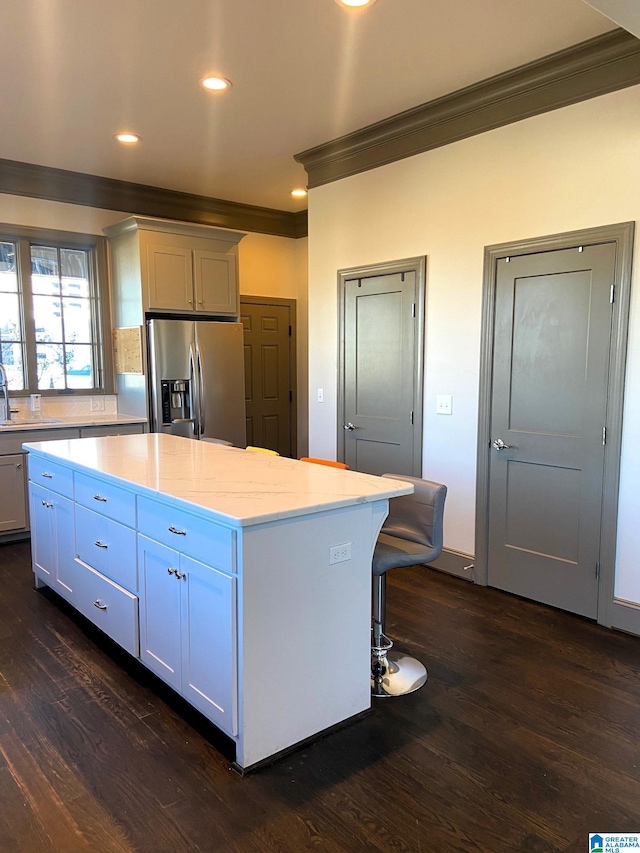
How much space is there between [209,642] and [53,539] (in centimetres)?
171

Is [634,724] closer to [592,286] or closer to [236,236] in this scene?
[592,286]

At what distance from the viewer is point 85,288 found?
5.37 m

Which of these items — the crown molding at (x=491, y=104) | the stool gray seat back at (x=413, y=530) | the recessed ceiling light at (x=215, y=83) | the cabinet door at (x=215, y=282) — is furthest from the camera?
the cabinet door at (x=215, y=282)

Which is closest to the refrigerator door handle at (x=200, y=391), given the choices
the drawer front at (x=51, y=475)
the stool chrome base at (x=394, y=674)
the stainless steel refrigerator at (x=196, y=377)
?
the stainless steel refrigerator at (x=196, y=377)

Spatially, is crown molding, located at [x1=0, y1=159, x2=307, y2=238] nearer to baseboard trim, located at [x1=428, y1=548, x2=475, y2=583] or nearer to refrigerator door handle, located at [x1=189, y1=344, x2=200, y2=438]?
refrigerator door handle, located at [x1=189, y1=344, x2=200, y2=438]

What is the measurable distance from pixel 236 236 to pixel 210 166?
796mm

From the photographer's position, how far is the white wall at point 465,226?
3.03 metres

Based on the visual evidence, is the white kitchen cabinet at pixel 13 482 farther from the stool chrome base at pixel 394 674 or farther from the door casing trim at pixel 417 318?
the stool chrome base at pixel 394 674

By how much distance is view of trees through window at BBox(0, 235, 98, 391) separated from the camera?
16.3 feet

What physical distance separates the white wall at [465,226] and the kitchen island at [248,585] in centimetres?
144

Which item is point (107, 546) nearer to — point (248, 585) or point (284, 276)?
point (248, 585)

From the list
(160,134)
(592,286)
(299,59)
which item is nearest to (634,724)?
(592,286)

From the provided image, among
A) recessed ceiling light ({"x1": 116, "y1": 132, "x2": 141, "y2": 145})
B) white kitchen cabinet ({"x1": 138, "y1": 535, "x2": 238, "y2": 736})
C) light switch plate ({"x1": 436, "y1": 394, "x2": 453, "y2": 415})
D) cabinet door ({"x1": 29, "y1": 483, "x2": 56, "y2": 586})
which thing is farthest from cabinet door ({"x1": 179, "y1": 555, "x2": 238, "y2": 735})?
recessed ceiling light ({"x1": 116, "y1": 132, "x2": 141, "y2": 145})

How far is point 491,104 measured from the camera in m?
3.48
